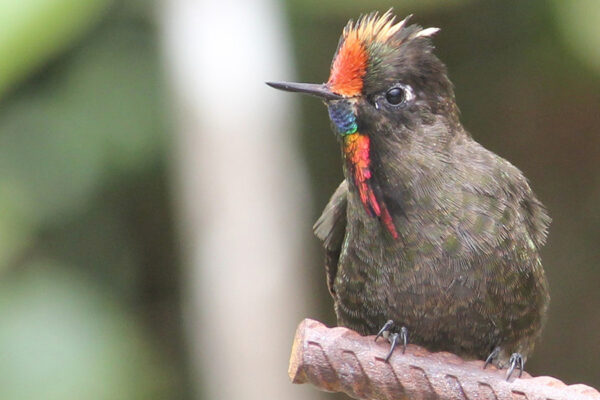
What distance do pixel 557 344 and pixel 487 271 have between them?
3.42 m

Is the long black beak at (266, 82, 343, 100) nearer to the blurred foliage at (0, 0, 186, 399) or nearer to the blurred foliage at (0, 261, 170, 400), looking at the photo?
the blurred foliage at (0, 0, 186, 399)

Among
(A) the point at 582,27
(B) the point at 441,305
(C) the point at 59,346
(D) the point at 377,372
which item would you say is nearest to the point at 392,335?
(B) the point at 441,305

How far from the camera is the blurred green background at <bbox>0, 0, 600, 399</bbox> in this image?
15.2ft

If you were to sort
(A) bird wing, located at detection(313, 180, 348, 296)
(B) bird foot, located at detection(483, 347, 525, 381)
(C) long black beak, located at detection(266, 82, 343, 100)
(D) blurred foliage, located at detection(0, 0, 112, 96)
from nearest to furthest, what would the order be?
(B) bird foot, located at detection(483, 347, 525, 381) → (C) long black beak, located at detection(266, 82, 343, 100) → (A) bird wing, located at detection(313, 180, 348, 296) → (D) blurred foliage, located at detection(0, 0, 112, 96)

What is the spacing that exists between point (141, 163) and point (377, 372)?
3052 millimetres

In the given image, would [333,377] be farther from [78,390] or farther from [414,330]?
[78,390]

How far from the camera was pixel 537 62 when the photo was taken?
5.56 metres

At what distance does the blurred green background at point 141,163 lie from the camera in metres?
4.62

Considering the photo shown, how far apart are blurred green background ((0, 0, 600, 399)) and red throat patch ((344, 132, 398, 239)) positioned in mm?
1884

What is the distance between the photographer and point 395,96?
9.17ft

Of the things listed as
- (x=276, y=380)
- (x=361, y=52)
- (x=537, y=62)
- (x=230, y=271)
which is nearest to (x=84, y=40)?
(x=230, y=271)

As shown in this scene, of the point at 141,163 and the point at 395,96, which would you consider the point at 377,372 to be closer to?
the point at 395,96

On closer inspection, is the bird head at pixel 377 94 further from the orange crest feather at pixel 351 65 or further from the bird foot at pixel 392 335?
the bird foot at pixel 392 335

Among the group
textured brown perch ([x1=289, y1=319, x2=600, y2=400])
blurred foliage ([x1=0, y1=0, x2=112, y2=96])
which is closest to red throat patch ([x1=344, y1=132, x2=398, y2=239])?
textured brown perch ([x1=289, y1=319, x2=600, y2=400])
